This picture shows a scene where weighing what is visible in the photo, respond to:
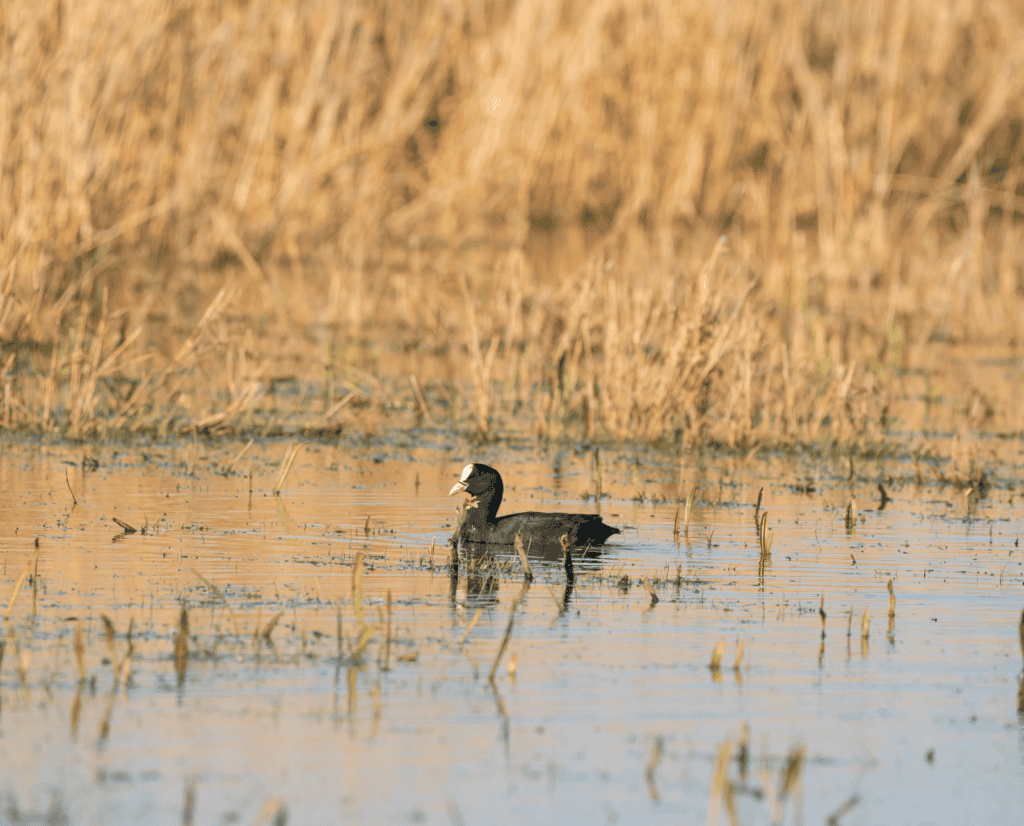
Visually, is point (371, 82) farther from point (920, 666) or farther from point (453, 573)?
point (920, 666)

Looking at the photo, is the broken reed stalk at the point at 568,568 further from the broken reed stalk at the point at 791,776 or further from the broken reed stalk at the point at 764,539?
the broken reed stalk at the point at 791,776

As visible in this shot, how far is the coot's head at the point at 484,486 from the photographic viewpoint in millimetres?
8875

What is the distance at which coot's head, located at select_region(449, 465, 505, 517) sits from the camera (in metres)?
8.88

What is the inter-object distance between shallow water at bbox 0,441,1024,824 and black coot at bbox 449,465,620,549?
6.4 inches

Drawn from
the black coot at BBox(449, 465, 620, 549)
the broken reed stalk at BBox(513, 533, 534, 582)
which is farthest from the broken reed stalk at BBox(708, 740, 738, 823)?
the black coot at BBox(449, 465, 620, 549)

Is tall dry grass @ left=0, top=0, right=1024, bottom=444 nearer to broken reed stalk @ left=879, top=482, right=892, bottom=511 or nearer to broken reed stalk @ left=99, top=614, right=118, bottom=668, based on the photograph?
broken reed stalk @ left=879, top=482, right=892, bottom=511

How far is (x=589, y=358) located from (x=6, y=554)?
5065 mm

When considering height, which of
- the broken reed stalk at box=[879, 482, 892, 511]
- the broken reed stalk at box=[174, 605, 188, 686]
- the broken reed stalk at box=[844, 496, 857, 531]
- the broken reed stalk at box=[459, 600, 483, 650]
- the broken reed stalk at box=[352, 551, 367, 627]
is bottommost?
the broken reed stalk at box=[174, 605, 188, 686]

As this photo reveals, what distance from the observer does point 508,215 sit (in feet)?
79.5

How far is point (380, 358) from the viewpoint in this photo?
1487 centimetres

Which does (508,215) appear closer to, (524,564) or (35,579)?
(524,564)

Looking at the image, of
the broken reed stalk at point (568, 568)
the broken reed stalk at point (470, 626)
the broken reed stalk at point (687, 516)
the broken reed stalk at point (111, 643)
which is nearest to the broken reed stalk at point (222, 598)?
the broken reed stalk at point (111, 643)

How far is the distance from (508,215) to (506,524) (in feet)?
52.4

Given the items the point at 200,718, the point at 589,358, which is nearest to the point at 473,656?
the point at 200,718
